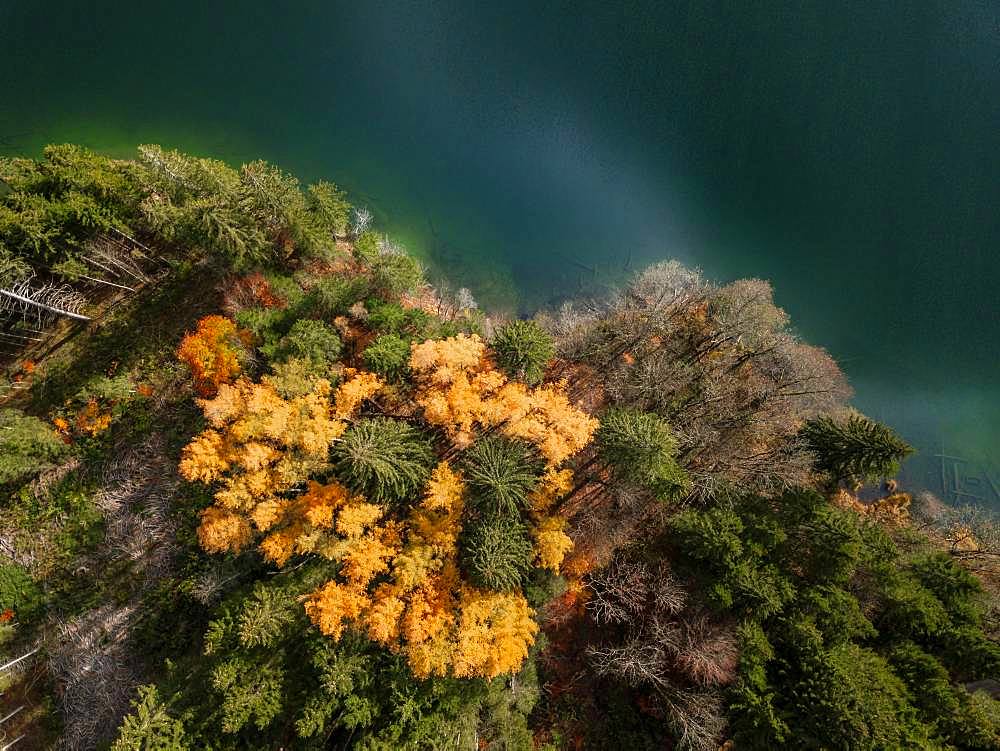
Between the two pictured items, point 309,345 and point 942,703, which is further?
point 309,345

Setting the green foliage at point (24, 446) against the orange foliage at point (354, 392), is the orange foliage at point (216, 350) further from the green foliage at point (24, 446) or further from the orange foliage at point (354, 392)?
the green foliage at point (24, 446)

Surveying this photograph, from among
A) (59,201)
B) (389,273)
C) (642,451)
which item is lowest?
(642,451)

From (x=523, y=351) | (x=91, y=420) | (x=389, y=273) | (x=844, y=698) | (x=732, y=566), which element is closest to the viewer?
(x=844, y=698)

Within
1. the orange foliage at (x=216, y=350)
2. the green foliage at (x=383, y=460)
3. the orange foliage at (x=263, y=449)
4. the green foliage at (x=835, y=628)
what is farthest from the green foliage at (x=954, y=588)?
the orange foliage at (x=216, y=350)

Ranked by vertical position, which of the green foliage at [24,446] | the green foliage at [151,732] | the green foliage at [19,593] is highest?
the green foliage at [24,446]

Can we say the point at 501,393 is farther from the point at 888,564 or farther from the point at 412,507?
the point at 888,564

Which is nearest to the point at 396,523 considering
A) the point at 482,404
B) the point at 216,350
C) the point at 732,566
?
the point at 482,404

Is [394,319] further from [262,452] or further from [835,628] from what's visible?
[835,628]
